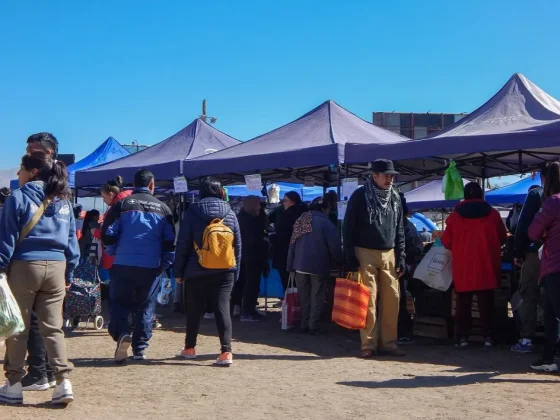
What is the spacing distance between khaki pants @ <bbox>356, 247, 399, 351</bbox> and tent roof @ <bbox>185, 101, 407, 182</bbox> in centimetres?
206

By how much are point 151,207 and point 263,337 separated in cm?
271

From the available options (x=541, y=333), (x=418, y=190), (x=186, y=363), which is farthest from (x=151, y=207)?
(x=418, y=190)

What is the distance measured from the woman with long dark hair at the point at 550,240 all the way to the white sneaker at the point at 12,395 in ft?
13.9

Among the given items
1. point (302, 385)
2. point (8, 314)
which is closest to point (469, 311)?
point (302, 385)

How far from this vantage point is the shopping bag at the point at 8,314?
4578mm

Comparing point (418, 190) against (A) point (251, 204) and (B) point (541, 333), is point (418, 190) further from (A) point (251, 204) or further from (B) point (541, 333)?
(B) point (541, 333)

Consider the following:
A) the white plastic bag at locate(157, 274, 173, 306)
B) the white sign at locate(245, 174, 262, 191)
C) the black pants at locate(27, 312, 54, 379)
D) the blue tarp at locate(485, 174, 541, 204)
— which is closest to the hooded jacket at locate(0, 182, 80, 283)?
the black pants at locate(27, 312, 54, 379)

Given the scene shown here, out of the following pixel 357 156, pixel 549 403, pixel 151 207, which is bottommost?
pixel 549 403

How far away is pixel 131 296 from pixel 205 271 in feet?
2.50

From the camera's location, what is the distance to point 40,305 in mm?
5023

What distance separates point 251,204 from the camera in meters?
10.3

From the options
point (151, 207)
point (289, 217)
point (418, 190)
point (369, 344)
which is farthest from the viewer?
point (418, 190)

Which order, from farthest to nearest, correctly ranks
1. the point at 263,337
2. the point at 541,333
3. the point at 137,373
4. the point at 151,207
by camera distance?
the point at 263,337 < the point at 541,333 < the point at 151,207 < the point at 137,373

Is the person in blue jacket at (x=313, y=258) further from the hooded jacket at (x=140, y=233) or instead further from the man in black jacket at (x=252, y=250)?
the hooded jacket at (x=140, y=233)
